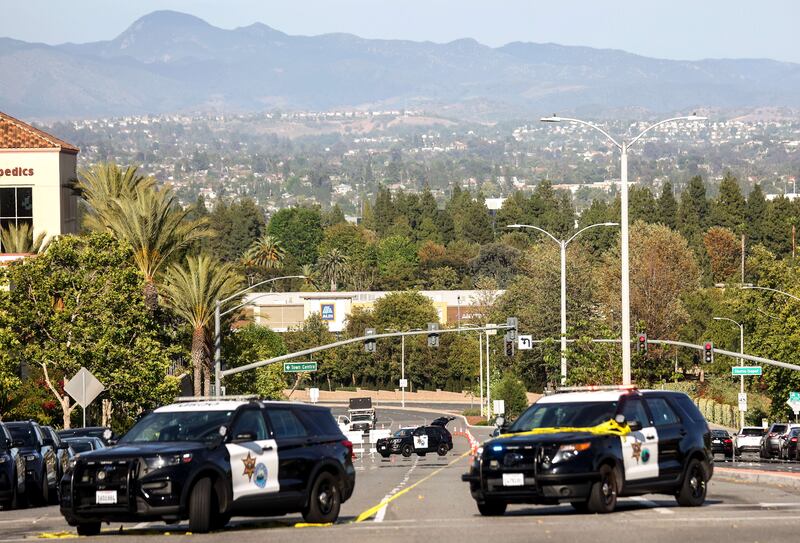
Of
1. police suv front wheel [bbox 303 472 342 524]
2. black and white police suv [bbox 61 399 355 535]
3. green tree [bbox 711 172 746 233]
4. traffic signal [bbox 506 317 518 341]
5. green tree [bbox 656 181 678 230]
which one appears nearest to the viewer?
black and white police suv [bbox 61 399 355 535]

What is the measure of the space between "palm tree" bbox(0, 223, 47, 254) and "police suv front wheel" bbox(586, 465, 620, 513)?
181 ft

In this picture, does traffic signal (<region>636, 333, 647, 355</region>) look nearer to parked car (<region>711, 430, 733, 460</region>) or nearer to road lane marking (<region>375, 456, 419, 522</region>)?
parked car (<region>711, 430, 733, 460</region>)

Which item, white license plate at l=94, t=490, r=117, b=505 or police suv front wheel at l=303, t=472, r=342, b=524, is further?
police suv front wheel at l=303, t=472, r=342, b=524

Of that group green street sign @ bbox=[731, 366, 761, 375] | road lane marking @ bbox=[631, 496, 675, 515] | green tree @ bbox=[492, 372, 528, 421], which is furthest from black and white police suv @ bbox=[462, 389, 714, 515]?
green tree @ bbox=[492, 372, 528, 421]

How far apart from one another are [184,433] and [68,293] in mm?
36950

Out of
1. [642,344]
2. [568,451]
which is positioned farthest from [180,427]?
[642,344]

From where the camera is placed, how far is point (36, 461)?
103 feet

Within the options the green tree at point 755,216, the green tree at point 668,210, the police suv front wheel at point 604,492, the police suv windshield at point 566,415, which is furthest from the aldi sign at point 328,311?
the police suv front wheel at point 604,492

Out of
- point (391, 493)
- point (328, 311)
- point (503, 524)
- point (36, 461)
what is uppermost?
point (328, 311)

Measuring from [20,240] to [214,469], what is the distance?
57.5m

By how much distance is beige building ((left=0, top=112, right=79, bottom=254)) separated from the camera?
78.8 m

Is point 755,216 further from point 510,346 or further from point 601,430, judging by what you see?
point 601,430

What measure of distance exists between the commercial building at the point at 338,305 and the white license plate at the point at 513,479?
14121 centimetres

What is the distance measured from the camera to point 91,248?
2258 inches
